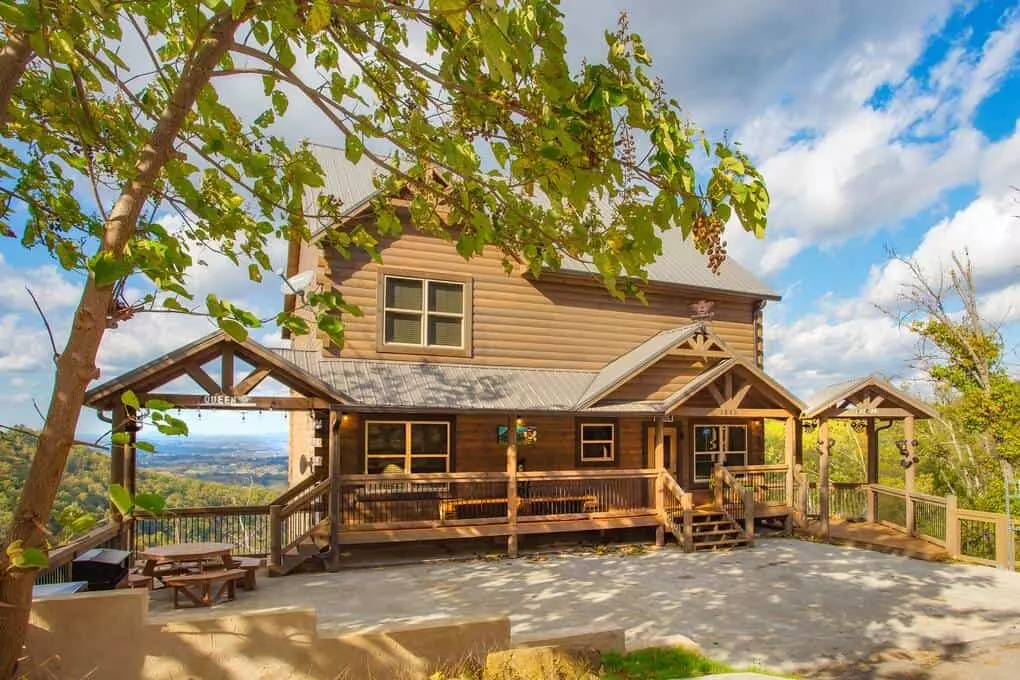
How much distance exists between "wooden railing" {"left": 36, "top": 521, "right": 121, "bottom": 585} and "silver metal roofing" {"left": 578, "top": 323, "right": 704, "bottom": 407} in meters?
9.34

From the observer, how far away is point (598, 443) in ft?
55.9

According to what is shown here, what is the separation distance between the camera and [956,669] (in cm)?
779

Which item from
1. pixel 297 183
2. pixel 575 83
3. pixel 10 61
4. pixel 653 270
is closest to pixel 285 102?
pixel 297 183

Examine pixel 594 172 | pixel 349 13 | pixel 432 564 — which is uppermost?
pixel 349 13

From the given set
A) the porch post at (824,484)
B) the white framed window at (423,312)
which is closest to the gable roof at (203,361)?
the white framed window at (423,312)

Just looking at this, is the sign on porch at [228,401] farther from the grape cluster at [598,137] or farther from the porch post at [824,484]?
the porch post at [824,484]

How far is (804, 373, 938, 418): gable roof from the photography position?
1630 cm

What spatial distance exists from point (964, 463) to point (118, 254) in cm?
2793

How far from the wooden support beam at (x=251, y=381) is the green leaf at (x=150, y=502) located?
980cm

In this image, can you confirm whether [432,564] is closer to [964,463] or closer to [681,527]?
[681,527]

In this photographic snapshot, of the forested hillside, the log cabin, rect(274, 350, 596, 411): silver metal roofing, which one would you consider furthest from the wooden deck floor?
the forested hillside

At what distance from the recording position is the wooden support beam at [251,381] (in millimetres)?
12164

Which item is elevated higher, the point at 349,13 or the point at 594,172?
the point at 349,13

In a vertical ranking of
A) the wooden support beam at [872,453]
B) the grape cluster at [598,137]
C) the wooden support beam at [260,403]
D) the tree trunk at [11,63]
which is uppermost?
the tree trunk at [11,63]
